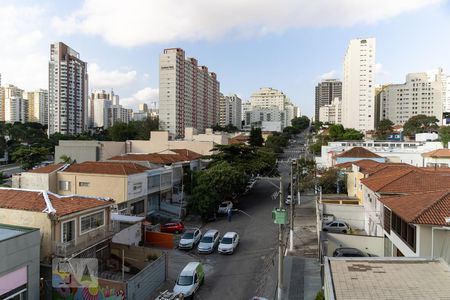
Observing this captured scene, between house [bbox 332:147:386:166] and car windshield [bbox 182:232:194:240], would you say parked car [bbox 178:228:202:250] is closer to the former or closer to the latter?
car windshield [bbox 182:232:194:240]

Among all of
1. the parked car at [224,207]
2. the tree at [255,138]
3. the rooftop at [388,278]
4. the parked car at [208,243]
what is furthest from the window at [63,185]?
the tree at [255,138]

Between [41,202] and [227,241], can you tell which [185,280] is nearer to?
[227,241]

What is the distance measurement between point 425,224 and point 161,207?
92.6 feet

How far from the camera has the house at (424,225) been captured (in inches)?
596

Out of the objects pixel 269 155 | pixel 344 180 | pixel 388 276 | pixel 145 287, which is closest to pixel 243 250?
pixel 145 287

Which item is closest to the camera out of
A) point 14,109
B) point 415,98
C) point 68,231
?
point 68,231

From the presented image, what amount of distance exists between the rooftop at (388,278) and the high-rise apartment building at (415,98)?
157859 mm

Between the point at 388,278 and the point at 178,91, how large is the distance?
119 meters

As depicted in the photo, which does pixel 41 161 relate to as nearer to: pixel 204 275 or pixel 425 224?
pixel 204 275

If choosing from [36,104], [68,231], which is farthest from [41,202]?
[36,104]

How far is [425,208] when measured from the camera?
16062mm

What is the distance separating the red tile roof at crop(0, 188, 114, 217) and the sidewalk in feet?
39.4

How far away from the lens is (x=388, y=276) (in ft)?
34.5

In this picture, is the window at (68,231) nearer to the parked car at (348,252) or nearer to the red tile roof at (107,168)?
the red tile roof at (107,168)
